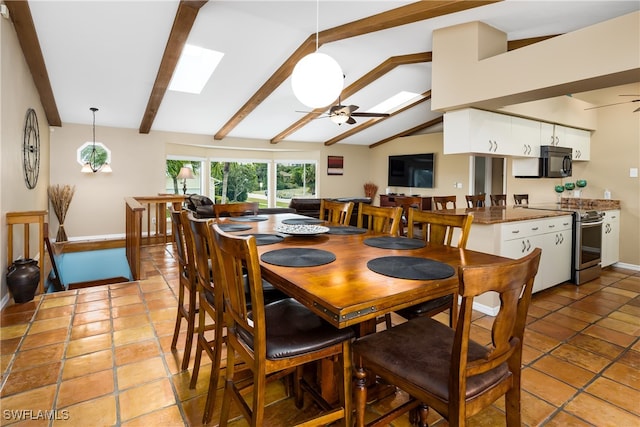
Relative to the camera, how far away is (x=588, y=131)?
16.3 ft

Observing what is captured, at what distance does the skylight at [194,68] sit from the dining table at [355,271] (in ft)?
12.4

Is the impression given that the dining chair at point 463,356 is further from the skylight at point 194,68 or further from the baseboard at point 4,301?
the skylight at point 194,68

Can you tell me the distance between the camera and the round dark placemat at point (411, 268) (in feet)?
4.46

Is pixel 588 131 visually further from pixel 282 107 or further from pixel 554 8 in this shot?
pixel 282 107

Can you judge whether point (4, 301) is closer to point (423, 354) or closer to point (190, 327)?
point (190, 327)

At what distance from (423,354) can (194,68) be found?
5408 mm

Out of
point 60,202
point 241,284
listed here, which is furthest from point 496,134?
point 60,202

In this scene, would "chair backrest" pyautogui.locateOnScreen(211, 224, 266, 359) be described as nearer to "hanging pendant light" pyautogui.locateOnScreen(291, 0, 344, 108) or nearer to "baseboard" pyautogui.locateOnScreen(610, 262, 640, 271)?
"hanging pendant light" pyautogui.locateOnScreen(291, 0, 344, 108)

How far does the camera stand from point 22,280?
121 inches

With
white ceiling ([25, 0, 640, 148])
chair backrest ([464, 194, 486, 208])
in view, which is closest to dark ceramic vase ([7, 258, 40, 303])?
white ceiling ([25, 0, 640, 148])

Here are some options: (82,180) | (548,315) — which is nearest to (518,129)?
(548,315)

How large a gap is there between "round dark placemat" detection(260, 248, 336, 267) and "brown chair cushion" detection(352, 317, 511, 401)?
0.39 meters

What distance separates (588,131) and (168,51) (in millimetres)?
5975

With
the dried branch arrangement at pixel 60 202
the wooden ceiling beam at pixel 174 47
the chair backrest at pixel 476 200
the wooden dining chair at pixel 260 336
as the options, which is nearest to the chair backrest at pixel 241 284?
the wooden dining chair at pixel 260 336
